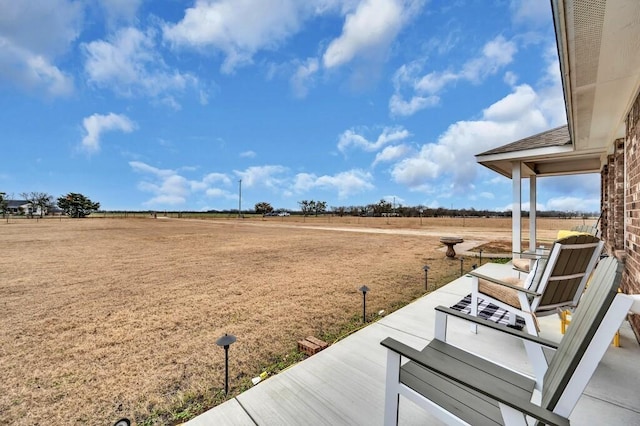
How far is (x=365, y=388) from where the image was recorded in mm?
1965

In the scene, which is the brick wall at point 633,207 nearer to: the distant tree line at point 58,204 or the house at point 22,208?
the distant tree line at point 58,204

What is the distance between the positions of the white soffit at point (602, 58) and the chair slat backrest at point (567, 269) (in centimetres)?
135

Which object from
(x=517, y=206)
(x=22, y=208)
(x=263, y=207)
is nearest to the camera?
(x=517, y=206)

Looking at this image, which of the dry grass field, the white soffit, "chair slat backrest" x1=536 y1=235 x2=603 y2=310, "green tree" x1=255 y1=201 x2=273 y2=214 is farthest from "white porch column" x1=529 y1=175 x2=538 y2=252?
"green tree" x1=255 y1=201 x2=273 y2=214

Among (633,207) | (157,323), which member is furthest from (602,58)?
(157,323)

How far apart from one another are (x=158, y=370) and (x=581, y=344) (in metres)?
2.98

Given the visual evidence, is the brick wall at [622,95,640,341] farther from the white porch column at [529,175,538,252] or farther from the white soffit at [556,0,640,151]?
the white porch column at [529,175,538,252]

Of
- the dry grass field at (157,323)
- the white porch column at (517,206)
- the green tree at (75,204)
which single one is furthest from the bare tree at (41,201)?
the white porch column at (517,206)

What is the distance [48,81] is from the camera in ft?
80.5

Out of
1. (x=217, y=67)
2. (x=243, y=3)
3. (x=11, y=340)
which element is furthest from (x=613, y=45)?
(x=217, y=67)

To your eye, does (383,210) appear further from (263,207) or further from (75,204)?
(75,204)

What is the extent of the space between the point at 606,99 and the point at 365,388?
3.59 meters

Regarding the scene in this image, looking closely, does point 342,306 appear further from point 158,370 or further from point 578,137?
point 578,137

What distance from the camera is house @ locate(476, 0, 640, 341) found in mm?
1593
